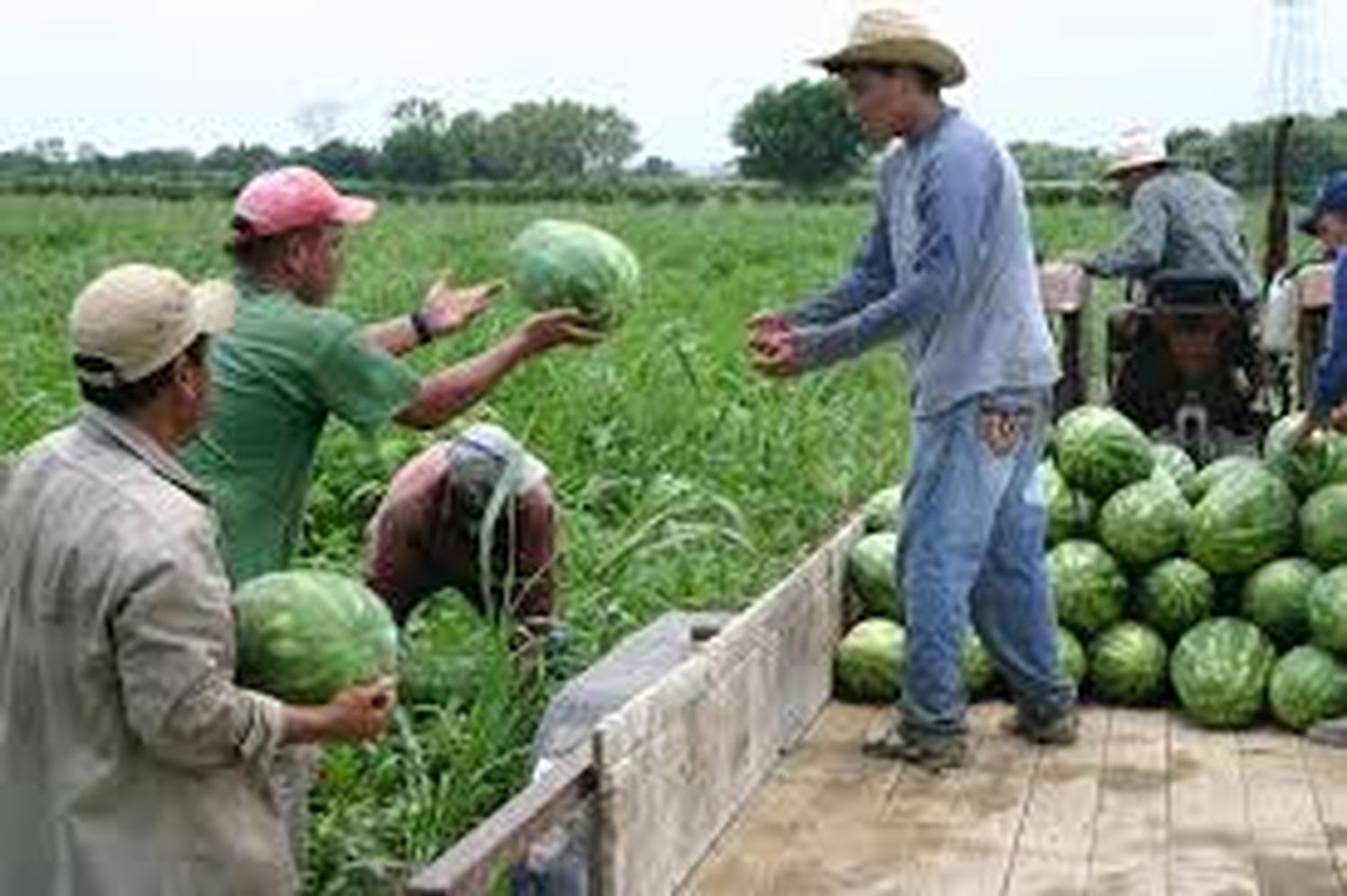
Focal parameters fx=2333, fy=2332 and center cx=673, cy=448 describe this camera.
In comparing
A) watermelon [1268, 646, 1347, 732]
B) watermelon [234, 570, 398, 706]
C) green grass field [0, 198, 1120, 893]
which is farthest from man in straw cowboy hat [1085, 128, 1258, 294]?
watermelon [234, 570, 398, 706]

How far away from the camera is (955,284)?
6262 millimetres

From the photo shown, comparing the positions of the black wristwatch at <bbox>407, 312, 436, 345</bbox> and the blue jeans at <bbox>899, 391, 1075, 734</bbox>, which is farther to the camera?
the blue jeans at <bbox>899, 391, 1075, 734</bbox>

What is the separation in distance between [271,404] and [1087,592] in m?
3.31

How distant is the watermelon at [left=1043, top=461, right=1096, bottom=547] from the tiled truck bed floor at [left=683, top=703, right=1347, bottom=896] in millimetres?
848

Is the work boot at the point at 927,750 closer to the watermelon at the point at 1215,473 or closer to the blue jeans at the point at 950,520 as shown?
the blue jeans at the point at 950,520

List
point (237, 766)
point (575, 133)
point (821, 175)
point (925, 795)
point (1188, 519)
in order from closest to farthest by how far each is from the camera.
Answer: point (237, 766) → point (925, 795) → point (1188, 519) → point (821, 175) → point (575, 133)

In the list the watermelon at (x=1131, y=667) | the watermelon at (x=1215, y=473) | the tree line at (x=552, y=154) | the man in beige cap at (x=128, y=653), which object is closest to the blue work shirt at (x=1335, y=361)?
the watermelon at (x=1215, y=473)

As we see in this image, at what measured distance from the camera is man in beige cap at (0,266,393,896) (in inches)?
140

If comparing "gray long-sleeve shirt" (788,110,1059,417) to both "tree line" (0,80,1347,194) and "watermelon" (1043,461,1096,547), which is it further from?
"tree line" (0,80,1347,194)

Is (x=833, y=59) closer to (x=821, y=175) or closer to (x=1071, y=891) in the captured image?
(x=1071, y=891)

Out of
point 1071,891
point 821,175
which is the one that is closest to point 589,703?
point 1071,891

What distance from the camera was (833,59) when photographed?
20.8 ft

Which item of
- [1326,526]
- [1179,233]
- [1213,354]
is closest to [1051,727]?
[1326,526]

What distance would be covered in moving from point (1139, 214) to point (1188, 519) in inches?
126
